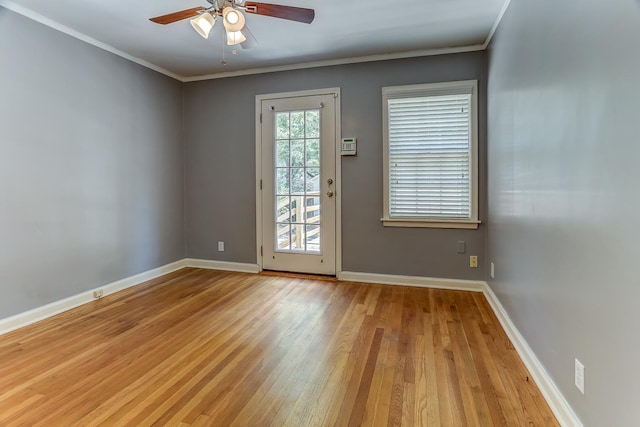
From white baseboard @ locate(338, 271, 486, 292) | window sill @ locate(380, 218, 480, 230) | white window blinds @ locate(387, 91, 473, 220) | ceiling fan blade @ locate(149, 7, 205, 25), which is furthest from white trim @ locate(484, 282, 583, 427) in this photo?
ceiling fan blade @ locate(149, 7, 205, 25)

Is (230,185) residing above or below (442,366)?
above

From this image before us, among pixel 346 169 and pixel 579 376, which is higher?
pixel 346 169

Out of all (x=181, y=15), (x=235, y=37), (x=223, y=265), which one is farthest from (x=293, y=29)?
(x=223, y=265)

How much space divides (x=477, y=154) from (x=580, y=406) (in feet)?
8.27

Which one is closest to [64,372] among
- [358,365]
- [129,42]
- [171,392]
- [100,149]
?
[171,392]

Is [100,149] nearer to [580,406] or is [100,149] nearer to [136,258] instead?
[136,258]

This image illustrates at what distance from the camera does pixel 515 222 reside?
2.43 meters

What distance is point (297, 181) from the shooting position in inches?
161

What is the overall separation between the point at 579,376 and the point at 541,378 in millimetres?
427

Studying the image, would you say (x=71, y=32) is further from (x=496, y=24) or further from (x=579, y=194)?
(x=579, y=194)

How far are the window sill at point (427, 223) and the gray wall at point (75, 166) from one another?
2.76m

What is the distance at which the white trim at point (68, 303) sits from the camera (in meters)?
2.64

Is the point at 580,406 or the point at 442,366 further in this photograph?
the point at 442,366

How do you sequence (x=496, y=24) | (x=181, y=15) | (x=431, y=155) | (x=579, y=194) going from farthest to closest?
1. (x=431, y=155)
2. (x=496, y=24)
3. (x=181, y=15)
4. (x=579, y=194)
